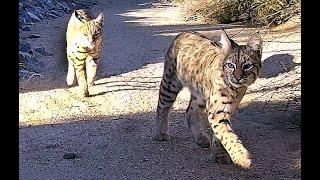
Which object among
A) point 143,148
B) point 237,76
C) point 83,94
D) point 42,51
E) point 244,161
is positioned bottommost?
point 143,148

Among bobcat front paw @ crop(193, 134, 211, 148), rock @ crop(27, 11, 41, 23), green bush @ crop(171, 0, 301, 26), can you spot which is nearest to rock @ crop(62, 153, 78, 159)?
bobcat front paw @ crop(193, 134, 211, 148)

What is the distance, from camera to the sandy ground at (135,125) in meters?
6.51

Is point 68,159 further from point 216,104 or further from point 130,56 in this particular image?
point 130,56

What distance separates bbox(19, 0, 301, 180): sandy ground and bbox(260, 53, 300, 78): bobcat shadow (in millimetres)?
19

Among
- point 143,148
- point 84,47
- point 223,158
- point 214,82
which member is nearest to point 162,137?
point 143,148

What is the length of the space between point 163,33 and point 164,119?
35.8 ft

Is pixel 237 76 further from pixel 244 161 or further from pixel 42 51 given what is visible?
pixel 42 51

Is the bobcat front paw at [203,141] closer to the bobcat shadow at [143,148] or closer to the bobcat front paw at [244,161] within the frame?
the bobcat shadow at [143,148]

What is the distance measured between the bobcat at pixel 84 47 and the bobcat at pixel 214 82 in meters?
2.66

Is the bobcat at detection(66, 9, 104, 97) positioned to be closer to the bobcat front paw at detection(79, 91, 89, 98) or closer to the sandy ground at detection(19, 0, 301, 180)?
the bobcat front paw at detection(79, 91, 89, 98)

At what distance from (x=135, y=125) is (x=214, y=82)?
2.17m

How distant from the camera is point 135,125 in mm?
8398
